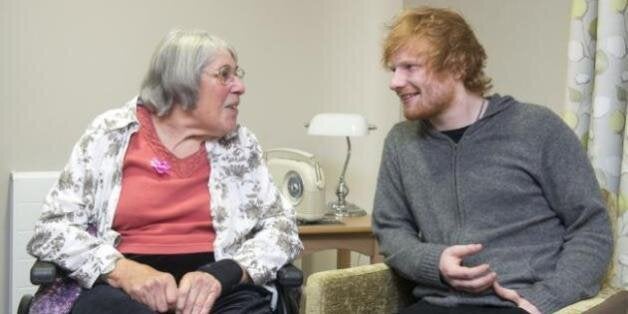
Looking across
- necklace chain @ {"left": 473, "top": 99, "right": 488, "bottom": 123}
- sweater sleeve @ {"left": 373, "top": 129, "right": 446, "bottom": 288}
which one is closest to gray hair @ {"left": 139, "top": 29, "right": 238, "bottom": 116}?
sweater sleeve @ {"left": 373, "top": 129, "right": 446, "bottom": 288}

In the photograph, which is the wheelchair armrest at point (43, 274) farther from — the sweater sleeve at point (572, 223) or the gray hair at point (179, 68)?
the sweater sleeve at point (572, 223)

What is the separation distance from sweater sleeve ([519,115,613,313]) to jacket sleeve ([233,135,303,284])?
0.55 m

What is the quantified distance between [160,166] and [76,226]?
0.77 feet

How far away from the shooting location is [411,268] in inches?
61.3

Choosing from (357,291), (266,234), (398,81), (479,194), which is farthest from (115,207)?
(479,194)

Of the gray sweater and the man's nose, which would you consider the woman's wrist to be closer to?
the gray sweater

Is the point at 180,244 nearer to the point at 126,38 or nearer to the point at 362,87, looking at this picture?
the point at 126,38

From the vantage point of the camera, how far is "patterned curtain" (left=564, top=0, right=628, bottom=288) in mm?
1711

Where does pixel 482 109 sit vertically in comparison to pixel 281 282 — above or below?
above

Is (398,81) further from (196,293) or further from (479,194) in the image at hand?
(196,293)

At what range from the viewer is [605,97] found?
1.75 metres

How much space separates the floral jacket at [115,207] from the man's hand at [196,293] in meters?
0.13

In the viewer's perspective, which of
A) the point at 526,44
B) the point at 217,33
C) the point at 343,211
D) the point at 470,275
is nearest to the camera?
the point at 470,275

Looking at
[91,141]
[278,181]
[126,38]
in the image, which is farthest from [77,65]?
[91,141]
